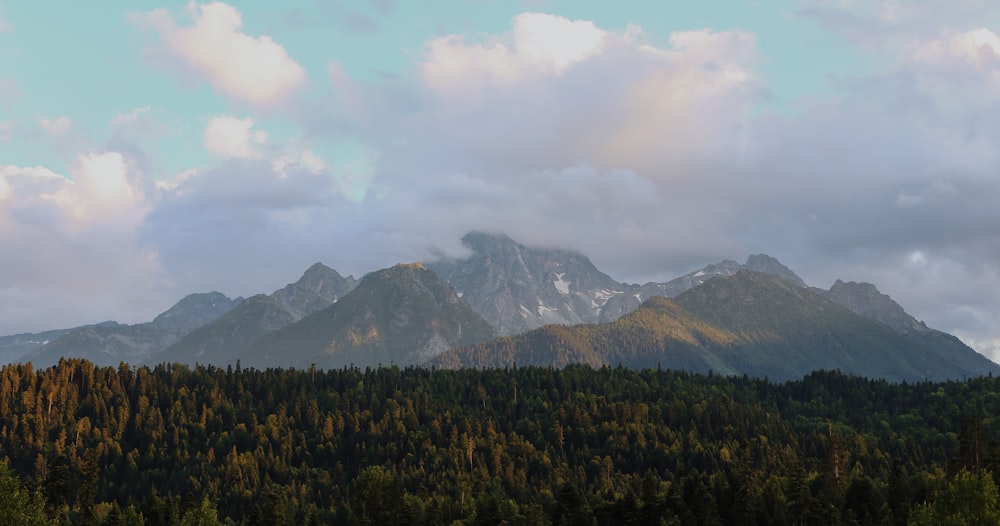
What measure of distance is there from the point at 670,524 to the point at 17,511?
13325 centimetres

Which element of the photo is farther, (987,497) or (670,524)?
(670,524)

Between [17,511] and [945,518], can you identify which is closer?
[945,518]

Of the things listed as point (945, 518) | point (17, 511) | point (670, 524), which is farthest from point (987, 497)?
point (17, 511)

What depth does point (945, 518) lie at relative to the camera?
6230 inches

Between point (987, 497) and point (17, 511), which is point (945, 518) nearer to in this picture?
point (987, 497)

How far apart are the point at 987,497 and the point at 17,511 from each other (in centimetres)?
18243

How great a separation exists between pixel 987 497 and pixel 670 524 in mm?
62514

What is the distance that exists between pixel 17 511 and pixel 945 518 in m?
174

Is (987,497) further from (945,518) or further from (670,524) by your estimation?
(670,524)

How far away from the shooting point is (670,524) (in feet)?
650

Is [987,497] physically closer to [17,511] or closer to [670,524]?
[670,524]

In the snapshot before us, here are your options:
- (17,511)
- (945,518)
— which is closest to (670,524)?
(945,518)

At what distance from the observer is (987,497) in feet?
527

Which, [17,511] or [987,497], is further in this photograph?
[17,511]
